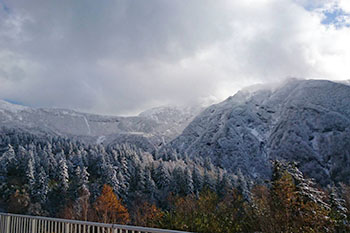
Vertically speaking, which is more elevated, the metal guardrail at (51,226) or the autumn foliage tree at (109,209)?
the metal guardrail at (51,226)

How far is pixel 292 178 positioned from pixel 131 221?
42179mm

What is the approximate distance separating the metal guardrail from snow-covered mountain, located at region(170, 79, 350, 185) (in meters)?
107

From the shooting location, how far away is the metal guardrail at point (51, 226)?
5.89m

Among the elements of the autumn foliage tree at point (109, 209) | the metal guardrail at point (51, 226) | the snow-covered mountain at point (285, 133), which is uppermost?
the snow-covered mountain at point (285, 133)

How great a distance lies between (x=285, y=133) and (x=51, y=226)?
441 feet

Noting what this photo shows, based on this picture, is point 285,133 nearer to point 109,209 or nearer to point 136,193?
point 136,193

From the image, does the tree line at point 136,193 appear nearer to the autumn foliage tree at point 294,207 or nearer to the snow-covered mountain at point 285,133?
the autumn foliage tree at point 294,207

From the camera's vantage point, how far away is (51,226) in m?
7.43

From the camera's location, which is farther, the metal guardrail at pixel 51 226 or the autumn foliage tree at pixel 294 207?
the autumn foliage tree at pixel 294 207

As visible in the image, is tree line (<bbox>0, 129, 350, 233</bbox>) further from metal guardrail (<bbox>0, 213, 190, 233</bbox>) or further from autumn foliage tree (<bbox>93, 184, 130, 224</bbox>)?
metal guardrail (<bbox>0, 213, 190, 233</bbox>)

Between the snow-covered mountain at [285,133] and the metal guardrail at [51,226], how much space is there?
351ft

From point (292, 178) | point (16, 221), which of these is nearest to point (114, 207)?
point (292, 178)

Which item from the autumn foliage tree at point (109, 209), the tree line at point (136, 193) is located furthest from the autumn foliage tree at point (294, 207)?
the autumn foliage tree at point (109, 209)

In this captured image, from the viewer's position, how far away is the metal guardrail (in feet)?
19.3
